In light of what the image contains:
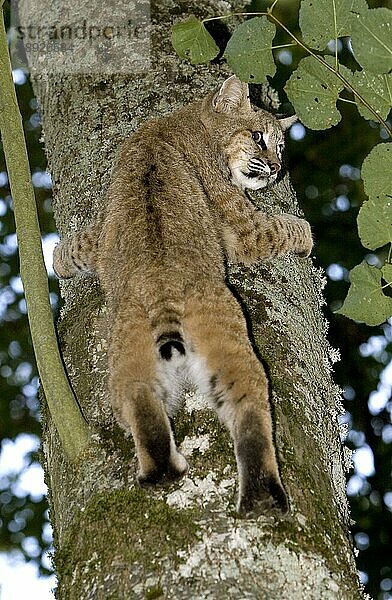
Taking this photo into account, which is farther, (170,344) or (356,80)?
(170,344)

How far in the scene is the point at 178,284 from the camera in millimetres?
3268

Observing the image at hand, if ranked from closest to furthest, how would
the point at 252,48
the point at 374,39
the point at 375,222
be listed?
1. the point at 374,39
2. the point at 375,222
3. the point at 252,48

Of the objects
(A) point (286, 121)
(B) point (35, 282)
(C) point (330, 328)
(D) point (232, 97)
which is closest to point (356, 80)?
(B) point (35, 282)

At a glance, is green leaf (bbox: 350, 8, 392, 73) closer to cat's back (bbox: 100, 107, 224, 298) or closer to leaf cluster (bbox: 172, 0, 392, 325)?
leaf cluster (bbox: 172, 0, 392, 325)

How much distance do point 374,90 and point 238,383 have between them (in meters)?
1.17

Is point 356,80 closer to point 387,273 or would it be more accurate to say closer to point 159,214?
point 387,273

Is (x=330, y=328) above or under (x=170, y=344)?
under

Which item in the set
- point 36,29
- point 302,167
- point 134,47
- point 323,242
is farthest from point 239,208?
point 302,167

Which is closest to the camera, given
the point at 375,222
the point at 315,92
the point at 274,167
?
the point at 375,222

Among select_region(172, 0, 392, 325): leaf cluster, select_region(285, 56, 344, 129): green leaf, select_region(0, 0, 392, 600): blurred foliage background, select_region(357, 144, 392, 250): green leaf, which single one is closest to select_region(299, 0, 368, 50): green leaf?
select_region(172, 0, 392, 325): leaf cluster

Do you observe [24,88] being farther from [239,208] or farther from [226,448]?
[226,448]

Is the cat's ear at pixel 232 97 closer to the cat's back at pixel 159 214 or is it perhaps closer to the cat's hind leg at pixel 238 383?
the cat's back at pixel 159 214

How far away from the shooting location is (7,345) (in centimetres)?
943

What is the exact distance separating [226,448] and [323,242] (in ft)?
21.2
